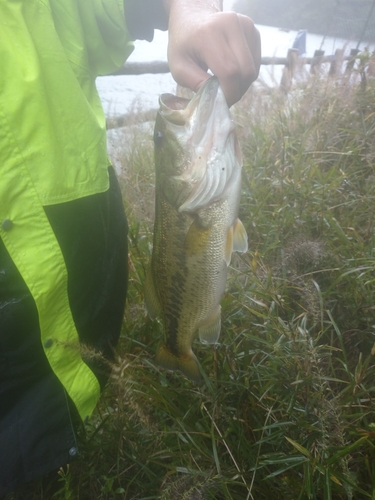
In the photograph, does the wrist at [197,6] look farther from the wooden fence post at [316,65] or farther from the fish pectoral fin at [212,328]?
the wooden fence post at [316,65]

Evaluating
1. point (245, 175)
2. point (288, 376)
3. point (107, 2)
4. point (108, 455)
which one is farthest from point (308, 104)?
point (108, 455)

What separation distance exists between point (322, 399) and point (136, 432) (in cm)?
92

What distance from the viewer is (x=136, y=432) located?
1738 millimetres

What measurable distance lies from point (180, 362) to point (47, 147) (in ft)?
3.47

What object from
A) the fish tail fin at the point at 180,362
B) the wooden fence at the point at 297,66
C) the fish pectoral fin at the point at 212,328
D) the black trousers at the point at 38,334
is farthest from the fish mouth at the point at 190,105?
the wooden fence at the point at 297,66

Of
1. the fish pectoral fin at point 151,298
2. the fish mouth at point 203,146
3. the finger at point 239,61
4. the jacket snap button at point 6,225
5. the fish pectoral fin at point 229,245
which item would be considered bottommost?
the fish pectoral fin at point 151,298

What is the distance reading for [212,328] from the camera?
5.29 feet

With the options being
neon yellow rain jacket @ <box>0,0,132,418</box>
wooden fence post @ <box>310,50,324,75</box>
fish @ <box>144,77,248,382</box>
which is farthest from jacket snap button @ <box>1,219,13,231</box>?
wooden fence post @ <box>310,50,324,75</box>

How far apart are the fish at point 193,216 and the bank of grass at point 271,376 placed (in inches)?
9.4

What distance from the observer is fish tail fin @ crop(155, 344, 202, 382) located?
1.62 meters

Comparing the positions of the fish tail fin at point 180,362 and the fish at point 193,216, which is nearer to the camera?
the fish at point 193,216

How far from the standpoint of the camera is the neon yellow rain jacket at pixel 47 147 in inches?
46.7

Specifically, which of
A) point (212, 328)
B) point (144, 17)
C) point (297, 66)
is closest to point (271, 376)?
point (212, 328)

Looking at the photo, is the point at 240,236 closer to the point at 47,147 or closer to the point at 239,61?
the point at 239,61
